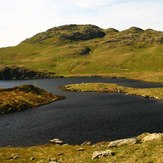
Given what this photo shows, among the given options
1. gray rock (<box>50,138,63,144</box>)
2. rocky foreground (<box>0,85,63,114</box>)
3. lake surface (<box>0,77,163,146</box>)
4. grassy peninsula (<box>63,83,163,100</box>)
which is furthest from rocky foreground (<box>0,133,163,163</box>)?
grassy peninsula (<box>63,83,163,100</box>)

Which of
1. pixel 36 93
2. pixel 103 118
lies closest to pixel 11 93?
pixel 36 93

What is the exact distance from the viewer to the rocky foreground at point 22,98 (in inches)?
4599

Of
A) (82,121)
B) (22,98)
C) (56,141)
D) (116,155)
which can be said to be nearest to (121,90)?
(22,98)

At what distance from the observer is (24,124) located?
92.2m

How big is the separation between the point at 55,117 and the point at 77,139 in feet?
98.9

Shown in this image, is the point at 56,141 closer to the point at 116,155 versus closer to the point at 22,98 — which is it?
the point at 116,155

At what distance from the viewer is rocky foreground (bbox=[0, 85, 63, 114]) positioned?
4599 inches

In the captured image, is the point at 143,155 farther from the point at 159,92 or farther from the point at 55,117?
the point at 159,92

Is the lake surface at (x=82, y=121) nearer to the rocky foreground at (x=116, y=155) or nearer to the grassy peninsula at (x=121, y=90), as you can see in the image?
the grassy peninsula at (x=121, y=90)

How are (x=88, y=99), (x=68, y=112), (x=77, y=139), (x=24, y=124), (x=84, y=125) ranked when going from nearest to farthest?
(x=77, y=139), (x=84, y=125), (x=24, y=124), (x=68, y=112), (x=88, y=99)

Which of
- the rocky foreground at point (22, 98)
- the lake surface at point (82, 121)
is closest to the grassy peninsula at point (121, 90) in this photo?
the lake surface at point (82, 121)

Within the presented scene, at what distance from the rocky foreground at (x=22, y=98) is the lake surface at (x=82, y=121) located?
452cm

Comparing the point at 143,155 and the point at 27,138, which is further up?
the point at 143,155

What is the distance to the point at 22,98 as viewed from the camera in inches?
5089
